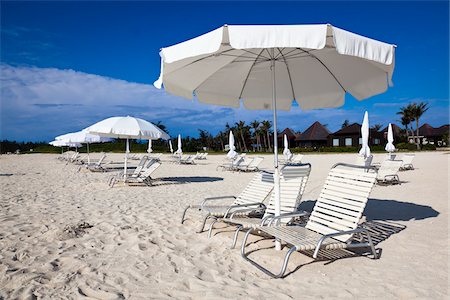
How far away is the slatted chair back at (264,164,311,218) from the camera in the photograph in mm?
4277

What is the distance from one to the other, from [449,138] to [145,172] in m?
46.4

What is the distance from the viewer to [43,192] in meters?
8.41

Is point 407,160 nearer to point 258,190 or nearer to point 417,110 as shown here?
point 258,190

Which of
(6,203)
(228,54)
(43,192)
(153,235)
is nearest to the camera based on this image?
(228,54)

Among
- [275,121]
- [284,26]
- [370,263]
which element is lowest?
[370,263]

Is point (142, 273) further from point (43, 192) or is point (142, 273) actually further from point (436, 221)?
point (43, 192)

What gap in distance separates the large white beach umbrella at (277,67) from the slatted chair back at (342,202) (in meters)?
0.57

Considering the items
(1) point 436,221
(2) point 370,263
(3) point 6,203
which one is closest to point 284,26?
(2) point 370,263

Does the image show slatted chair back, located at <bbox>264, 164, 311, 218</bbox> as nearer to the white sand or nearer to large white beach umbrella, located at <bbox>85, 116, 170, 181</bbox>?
the white sand

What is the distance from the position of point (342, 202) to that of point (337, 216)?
0.20 meters

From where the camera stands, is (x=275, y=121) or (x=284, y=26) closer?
(x=284, y=26)

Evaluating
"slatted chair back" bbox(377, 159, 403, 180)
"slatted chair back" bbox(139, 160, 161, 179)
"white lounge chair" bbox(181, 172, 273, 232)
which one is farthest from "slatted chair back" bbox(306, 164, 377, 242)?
"slatted chair back" bbox(377, 159, 403, 180)

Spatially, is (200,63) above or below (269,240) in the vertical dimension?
above

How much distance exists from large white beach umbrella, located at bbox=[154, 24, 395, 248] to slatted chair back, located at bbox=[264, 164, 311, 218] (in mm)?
552
